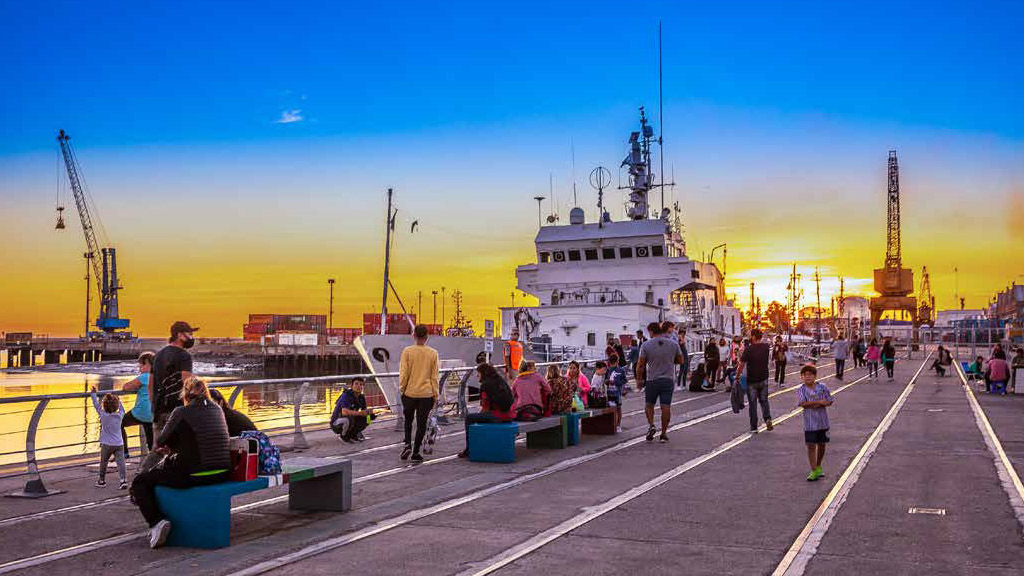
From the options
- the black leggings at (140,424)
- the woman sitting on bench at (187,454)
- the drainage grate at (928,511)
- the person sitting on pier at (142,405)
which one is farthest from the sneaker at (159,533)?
the drainage grate at (928,511)

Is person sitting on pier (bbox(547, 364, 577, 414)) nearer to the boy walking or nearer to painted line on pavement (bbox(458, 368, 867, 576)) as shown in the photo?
painted line on pavement (bbox(458, 368, 867, 576))

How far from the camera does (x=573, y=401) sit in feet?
48.4

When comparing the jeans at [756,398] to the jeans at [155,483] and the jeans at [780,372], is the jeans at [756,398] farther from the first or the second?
the jeans at [780,372]

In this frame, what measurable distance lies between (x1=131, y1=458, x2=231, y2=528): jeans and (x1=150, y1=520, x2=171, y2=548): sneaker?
139 millimetres

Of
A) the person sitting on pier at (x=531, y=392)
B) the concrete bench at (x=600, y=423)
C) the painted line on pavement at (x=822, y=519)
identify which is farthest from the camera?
the concrete bench at (x=600, y=423)

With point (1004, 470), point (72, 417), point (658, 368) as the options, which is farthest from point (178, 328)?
point (72, 417)

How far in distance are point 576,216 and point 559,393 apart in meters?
37.8

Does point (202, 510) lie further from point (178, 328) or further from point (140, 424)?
point (140, 424)

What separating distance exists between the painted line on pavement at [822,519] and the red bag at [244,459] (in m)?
4.37

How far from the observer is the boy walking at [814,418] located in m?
10.8

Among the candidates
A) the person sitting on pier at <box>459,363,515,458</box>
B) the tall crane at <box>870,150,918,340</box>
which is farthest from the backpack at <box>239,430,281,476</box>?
the tall crane at <box>870,150,918,340</box>

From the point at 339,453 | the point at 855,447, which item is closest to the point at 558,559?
the point at 339,453

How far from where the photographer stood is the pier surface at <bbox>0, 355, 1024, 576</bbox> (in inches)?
269

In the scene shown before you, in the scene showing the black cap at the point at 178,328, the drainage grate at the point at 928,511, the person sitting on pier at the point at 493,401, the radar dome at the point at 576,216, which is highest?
the radar dome at the point at 576,216
